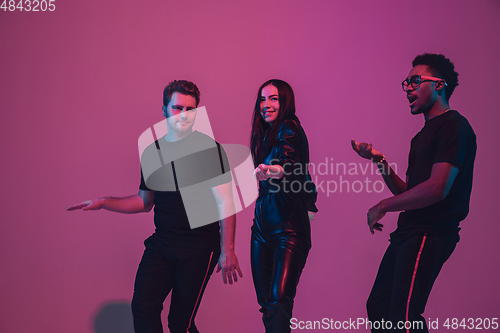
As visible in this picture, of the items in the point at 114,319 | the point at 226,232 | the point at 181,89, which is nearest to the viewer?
the point at 226,232

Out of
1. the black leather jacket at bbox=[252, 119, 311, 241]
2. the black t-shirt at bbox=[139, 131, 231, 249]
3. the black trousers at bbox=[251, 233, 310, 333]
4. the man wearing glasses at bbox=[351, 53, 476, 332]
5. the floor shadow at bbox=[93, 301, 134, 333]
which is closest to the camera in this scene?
the man wearing glasses at bbox=[351, 53, 476, 332]

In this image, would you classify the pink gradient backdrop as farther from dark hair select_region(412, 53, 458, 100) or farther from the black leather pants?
dark hair select_region(412, 53, 458, 100)

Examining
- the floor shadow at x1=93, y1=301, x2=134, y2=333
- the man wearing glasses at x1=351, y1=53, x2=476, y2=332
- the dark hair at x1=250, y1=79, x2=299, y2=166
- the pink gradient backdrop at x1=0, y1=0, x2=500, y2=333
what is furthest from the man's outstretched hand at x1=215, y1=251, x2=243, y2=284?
the floor shadow at x1=93, y1=301, x2=134, y2=333

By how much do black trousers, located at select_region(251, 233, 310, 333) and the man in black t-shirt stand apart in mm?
149

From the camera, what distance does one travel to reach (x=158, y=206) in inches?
98.0

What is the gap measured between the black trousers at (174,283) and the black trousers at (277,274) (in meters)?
0.31

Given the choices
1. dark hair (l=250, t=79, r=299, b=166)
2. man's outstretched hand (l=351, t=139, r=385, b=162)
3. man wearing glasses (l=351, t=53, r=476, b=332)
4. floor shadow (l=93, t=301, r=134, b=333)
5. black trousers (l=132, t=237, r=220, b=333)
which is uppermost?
dark hair (l=250, t=79, r=299, b=166)

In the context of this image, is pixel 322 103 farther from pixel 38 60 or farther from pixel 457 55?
pixel 38 60

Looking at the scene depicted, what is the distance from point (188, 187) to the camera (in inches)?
95.1

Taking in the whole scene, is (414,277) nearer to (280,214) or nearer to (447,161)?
(447,161)

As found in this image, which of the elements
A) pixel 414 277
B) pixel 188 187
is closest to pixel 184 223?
pixel 188 187

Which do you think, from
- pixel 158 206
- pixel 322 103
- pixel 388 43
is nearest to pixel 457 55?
pixel 388 43

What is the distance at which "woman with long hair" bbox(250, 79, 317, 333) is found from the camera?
2.10 metres

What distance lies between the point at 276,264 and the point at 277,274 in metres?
0.05
